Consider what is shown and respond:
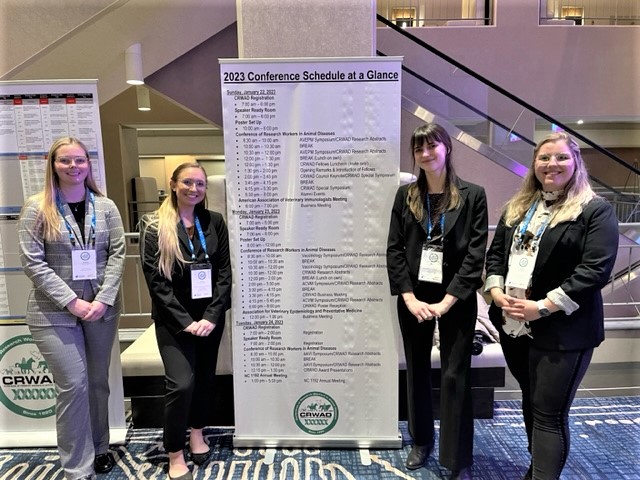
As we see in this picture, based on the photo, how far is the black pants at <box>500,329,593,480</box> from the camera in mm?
1776

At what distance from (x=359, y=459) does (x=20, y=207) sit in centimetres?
229

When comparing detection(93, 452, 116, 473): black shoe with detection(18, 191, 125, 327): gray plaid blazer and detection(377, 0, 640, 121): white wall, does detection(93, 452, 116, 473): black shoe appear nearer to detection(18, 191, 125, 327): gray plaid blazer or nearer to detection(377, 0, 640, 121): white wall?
detection(18, 191, 125, 327): gray plaid blazer

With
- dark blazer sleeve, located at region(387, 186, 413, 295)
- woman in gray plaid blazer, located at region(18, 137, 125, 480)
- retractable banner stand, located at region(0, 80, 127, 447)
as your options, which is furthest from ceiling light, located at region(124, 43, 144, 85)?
dark blazer sleeve, located at region(387, 186, 413, 295)

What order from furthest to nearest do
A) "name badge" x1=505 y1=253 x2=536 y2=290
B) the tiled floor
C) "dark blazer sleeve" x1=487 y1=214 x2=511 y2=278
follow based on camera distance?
the tiled floor
"dark blazer sleeve" x1=487 y1=214 x2=511 y2=278
"name badge" x1=505 y1=253 x2=536 y2=290

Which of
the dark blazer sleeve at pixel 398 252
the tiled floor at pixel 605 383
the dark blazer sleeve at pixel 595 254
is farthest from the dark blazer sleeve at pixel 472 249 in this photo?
the tiled floor at pixel 605 383

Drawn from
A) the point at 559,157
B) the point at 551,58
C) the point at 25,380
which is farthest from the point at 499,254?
the point at 551,58

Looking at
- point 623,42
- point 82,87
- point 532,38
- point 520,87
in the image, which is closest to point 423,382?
point 82,87

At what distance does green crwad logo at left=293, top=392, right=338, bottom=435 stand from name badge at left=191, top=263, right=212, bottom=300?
83 cm

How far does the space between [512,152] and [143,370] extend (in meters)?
4.56

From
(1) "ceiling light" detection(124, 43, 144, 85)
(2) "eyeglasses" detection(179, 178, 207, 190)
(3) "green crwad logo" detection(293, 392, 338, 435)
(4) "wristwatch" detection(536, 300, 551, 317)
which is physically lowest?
(3) "green crwad logo" detection(293, 392, 338, 435)

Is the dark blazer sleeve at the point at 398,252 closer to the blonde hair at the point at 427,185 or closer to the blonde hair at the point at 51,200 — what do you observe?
the blonde hair at the point at 427,185

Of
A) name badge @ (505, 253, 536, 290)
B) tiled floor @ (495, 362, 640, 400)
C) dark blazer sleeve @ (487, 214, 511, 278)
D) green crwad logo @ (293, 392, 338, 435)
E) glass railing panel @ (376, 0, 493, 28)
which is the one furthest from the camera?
glass railing panel @ (376, 0, 493, 28)

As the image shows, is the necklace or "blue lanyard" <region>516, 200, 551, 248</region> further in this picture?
the necklace

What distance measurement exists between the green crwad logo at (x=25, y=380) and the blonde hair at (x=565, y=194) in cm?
263
